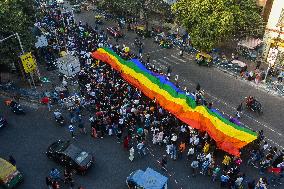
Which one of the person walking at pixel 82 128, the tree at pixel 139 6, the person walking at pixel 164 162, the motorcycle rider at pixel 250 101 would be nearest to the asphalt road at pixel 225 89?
the motorcycle rider at pixel 250 101

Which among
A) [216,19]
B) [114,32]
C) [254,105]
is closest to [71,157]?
[254,105]

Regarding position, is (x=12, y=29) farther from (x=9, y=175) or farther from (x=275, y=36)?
(x=275, y=36)

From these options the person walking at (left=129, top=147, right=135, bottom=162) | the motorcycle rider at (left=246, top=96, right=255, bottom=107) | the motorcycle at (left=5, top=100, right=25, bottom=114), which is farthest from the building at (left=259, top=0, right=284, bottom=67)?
the motorcycle at (left=5, top=100, right=25, bottom=114)

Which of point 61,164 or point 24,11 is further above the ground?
point 24,11

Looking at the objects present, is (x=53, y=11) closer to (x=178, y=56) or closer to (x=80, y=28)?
(x=80, y=28)

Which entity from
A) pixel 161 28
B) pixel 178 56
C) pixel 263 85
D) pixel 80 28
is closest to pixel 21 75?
pixel 80 28

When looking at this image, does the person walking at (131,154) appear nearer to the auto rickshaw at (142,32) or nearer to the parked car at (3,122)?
the parked car at (3,122)
